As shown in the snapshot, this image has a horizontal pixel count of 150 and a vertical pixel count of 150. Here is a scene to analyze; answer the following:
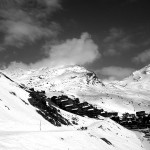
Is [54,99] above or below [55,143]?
above

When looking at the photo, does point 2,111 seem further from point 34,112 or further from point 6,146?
point 6,146

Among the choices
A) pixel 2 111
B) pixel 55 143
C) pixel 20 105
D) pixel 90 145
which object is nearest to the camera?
pixel 55 143

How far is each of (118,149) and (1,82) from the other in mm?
39007

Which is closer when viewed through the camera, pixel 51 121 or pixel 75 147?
pixel 75 147

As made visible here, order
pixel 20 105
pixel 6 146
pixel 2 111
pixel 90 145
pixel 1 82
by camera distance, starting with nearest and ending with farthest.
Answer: pixel 6 146 → pixel 90 145 → pixel 2 111 → pixel 20 105 → pixel 1 82

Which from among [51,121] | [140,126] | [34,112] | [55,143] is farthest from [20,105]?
[140,126]

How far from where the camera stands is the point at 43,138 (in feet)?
91.7

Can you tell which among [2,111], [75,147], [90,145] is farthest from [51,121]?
[75,147]

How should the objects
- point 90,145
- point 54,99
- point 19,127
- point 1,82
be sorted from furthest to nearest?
point 54,99 < point 1,82 < point 19,127 < point 90,145

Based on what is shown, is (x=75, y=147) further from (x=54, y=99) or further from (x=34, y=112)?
(x=54, y=99)

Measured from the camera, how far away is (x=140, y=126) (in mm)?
134250

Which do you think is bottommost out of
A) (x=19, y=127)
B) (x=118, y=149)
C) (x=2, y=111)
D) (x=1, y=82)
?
(x=118, y=149)

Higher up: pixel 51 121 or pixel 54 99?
pixel 54 99

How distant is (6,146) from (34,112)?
34.3 metres
